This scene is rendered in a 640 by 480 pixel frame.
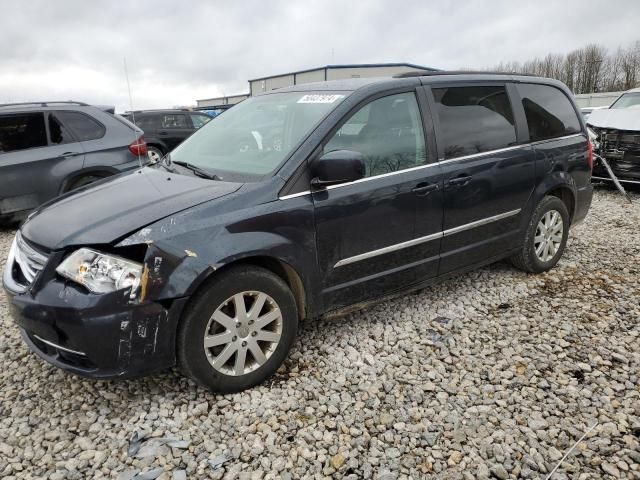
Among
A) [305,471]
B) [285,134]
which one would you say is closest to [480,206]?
[285,134]

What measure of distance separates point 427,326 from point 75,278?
2425 mm

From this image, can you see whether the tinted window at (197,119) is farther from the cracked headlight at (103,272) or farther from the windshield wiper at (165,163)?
the cracked headlight at (103,272)

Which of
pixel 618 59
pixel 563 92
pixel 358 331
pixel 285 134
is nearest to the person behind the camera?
pixel 285 134

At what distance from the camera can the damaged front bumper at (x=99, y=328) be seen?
88.7 inches

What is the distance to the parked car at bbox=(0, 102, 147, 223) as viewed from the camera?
5887mm

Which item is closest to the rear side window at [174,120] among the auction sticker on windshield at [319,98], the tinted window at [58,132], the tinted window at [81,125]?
the tinted window at [81,125]

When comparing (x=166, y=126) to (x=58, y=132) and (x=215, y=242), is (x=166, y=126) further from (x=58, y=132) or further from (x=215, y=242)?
(x=215, y=242)

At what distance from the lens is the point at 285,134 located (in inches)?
121

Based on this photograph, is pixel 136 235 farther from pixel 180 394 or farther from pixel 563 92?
pixel 563 92

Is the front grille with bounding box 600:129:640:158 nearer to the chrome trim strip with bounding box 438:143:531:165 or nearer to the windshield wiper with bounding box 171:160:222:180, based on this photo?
the chrome trim strip with bounding box 438:143:531:165

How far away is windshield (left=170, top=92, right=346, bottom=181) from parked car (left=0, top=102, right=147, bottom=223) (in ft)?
10.2

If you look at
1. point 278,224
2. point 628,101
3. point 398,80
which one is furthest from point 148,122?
point 628,101

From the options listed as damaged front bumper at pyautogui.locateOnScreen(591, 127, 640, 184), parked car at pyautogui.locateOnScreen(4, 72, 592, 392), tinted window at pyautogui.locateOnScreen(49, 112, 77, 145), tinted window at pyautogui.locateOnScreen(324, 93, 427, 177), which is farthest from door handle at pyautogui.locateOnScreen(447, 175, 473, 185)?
damaged front bumper at pyautogui.locateOnScreen(591, 127, 640, 184)

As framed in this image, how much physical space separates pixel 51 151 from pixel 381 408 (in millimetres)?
5564
